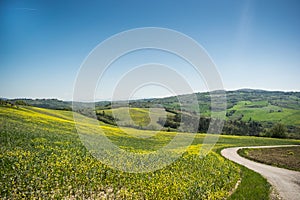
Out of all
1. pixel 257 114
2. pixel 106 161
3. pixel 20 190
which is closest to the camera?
pixel 20 190

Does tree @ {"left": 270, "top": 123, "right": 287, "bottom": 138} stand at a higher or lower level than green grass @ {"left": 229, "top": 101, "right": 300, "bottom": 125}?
lower

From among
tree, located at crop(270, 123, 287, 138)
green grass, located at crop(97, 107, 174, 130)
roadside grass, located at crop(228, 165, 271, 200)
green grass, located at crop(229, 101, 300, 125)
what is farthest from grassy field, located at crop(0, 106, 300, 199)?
green grass, located at crop(229, 101, 300, 125)

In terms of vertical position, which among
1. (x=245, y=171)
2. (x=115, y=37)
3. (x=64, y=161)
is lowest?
(x=245, y=171)

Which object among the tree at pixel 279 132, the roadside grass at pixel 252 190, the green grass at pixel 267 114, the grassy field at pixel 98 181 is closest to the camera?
the grassy field at pixel 98 181

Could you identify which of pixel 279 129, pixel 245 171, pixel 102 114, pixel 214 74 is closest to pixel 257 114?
pixel 279 129

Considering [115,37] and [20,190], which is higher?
[115,37]

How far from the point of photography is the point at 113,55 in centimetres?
1365

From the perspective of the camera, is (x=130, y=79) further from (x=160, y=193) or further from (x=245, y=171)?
(x=245, y=171)

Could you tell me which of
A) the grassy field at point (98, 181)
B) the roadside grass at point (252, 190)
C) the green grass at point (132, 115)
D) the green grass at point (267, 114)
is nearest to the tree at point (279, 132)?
the green grass at point (132, 115)

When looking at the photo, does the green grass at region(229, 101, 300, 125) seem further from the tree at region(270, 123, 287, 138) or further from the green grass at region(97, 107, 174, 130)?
the green grass at region(97, 107, 174, 130)

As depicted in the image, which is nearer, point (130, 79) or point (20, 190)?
point (20, 190)

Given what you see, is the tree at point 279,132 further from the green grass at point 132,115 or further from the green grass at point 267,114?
the green grass at point 267,114

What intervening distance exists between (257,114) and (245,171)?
13990 cm

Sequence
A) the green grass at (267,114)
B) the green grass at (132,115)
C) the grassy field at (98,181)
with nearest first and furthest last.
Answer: the grassy field at (98,181)
the green grass at (132,115)
the green grass at (267,114)
